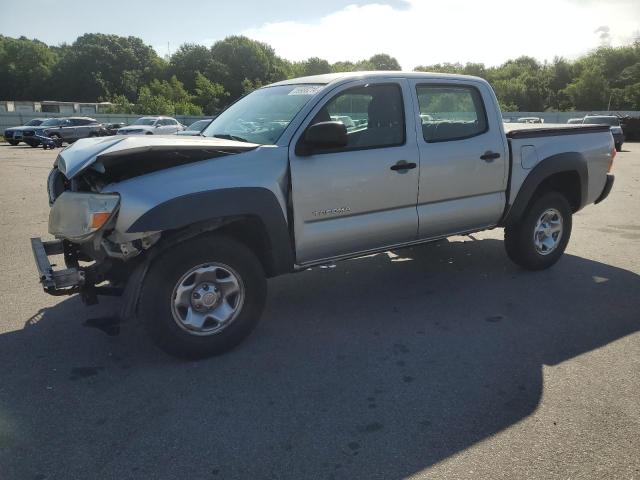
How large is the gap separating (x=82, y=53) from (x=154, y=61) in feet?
37.0

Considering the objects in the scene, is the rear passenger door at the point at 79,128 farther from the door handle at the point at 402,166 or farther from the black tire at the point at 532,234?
the door handle at the point at 402,166

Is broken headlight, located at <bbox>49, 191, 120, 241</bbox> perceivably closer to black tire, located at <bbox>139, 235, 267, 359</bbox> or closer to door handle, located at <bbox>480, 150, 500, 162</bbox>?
black tire, located at <bbox>139, 235, 267, 359</bbox>

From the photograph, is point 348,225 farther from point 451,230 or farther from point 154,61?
point 154,61

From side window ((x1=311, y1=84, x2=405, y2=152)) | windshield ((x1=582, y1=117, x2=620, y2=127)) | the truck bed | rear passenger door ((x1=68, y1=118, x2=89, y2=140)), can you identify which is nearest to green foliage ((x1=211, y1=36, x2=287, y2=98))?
rear passenger door ((x1=68, y1=118, x2=89, y2=140))

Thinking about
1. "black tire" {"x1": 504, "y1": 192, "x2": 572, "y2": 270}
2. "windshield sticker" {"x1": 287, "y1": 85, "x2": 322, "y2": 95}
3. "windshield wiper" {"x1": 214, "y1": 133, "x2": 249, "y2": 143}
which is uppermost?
"windshield sticker" {"x1": 287, "y1": 85, "x2": 322, "y2": 95}

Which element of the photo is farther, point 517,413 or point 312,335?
point 312,335

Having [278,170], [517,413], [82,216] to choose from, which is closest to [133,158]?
[82,216]

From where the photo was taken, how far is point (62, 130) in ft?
95.7

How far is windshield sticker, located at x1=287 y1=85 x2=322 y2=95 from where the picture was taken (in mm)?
4074

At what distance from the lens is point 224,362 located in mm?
3549

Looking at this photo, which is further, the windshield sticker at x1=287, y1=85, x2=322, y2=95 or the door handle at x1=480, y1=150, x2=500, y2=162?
the door handle at x1=480, y1=150, x2=500, y2=162

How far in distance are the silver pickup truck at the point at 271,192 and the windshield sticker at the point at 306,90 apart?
22 mm

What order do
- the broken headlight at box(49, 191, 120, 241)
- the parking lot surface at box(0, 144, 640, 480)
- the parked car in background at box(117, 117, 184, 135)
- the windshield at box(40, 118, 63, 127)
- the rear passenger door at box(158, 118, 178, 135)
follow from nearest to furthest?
the parking lot surface at box(0, 144, 640, 480), the broken headlight at box(49, 191, 120, 241), the parked car in background at box(117, 117, 184, 135), the rear passenger door at box(158, 118, 178, 135), the windshield at box(40, 118, 63, 127)

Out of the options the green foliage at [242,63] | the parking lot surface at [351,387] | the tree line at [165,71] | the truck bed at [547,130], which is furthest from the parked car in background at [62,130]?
the green foliage at [242,63]
